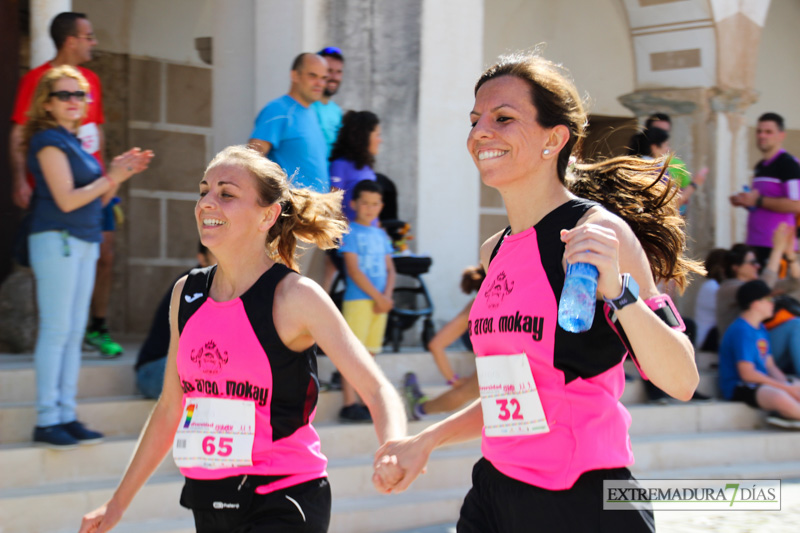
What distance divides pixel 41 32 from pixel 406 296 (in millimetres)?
2904

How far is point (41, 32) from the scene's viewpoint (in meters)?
5.86

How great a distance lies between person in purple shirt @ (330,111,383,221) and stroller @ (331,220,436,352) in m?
0.61

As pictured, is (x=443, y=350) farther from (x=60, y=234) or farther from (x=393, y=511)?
(x=60, y=234)

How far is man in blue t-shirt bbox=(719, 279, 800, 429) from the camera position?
7.53m

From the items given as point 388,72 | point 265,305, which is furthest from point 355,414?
point 265,305

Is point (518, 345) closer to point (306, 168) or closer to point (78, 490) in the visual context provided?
point (78, 490)

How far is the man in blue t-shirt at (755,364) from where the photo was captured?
7.53 meters

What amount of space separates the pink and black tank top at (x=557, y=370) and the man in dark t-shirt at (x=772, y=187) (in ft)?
20.5

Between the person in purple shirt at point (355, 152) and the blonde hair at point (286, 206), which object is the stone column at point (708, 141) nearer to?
the person in purple shirt at point (355, 152)

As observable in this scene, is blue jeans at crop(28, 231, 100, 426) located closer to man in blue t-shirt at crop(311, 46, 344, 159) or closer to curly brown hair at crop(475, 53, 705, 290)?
man in blue t-shirt at crop(311, 46, 344, 159)

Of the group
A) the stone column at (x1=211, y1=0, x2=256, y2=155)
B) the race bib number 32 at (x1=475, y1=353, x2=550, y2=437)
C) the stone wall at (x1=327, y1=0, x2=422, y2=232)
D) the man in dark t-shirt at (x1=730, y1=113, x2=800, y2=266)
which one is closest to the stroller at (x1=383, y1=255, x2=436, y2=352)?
the stone wall at (x1=327, y1=0, x2=422, y2=232)

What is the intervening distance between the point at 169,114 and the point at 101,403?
4282 mm

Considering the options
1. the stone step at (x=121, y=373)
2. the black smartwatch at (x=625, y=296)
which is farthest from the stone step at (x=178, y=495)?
the black smartwatch at (x=625, y=296)

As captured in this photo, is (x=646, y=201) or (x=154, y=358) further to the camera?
(x=154, y=358)
